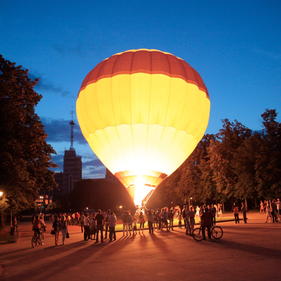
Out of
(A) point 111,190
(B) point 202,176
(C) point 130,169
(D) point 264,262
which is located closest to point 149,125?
(C) point 130,169

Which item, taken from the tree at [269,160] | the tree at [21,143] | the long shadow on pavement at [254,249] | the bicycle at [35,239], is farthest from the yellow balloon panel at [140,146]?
the tree at [269,160]

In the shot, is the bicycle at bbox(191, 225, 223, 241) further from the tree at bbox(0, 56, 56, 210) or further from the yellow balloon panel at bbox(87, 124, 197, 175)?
the tree at bbox(0, 56, 56, 210)

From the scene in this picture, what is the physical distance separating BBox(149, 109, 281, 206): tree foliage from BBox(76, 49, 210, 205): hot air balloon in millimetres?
24848

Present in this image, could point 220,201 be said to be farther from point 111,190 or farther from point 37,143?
point 111,190

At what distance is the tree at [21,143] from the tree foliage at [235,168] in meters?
26.8

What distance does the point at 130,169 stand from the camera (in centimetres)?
2172

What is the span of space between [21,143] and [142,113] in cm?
1305

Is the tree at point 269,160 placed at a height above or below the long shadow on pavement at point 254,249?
above

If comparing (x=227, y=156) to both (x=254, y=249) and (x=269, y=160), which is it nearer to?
(x=269, y=160)

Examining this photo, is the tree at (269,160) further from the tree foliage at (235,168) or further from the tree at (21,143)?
the tree at (21,143)

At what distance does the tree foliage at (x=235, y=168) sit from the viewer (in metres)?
44.1

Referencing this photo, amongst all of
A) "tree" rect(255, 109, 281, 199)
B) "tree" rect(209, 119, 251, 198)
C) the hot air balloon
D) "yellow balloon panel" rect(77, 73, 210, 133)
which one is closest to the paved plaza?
the hot air balloon

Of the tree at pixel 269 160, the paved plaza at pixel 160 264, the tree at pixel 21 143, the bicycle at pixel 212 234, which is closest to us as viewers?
the paved plaza at pixel 160 264

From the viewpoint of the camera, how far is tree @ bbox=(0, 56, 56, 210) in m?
26.8
